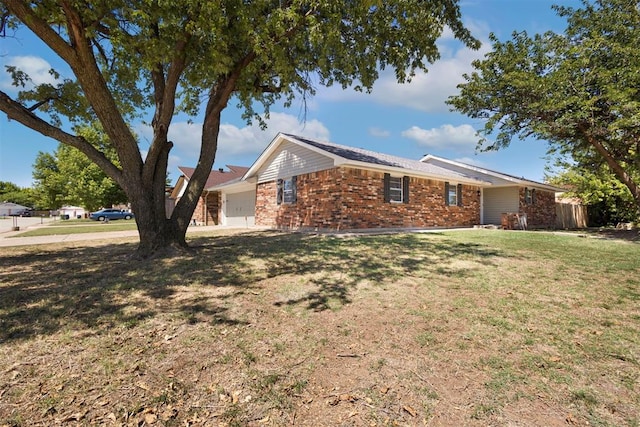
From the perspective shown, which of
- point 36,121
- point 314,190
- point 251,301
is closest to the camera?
point 251,301

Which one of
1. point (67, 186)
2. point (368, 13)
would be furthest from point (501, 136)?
point (67, 186)

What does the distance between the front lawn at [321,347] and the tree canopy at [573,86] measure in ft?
28.9

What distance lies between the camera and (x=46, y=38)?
615 centimetres

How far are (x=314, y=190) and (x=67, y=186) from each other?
131ft

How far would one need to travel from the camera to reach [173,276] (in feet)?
17.6

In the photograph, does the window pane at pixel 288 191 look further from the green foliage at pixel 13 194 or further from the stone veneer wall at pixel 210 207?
the green foliage at pixel 13 194

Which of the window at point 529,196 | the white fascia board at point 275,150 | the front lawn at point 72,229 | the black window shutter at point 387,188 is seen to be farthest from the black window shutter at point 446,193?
the front lawn at point 72,229

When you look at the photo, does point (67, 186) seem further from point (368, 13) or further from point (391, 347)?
point (391, 347)

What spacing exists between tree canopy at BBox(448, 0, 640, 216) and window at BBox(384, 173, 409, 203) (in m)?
4.50

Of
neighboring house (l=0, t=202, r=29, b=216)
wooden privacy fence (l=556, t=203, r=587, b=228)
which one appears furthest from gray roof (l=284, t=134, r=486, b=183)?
neighboring house (l=0, t=202, r=29, b=216)

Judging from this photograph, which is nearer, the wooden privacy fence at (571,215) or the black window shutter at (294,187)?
the black window shutter at (294,187)

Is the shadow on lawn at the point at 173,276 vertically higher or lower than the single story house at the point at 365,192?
lower

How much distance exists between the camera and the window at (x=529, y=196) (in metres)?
18.5

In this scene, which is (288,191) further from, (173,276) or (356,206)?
(173,276)
